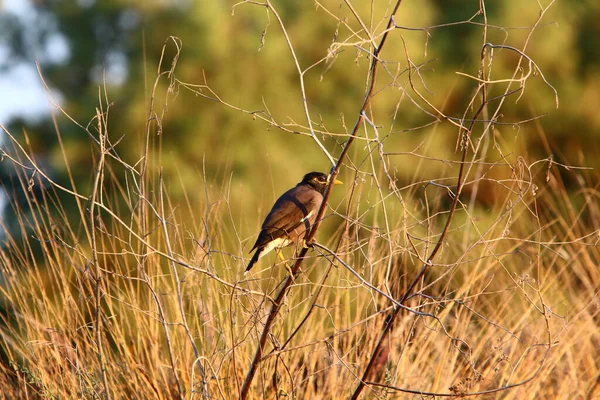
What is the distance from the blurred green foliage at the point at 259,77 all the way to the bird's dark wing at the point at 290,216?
5.01 metres

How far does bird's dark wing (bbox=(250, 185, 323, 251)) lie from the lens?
3.88 meters

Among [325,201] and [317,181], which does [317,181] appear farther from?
[325,201]

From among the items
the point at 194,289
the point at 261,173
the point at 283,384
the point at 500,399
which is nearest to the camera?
the point at 283,384

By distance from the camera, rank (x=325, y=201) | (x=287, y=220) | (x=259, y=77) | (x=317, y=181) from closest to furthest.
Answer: (x=325, y=201) → (x=287, y=220) → (x=317, y=181) → (x=259, y=77)

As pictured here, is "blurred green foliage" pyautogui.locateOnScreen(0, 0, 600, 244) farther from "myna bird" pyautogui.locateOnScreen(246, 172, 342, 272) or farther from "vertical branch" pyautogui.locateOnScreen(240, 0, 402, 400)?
"vertical branch" pyautogui.locateOnScreen(240, 0, 402, 400)

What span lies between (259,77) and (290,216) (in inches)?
291

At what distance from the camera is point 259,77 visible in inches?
437

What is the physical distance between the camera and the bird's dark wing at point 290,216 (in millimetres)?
3885

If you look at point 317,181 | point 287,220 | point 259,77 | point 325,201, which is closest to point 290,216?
point 287,220

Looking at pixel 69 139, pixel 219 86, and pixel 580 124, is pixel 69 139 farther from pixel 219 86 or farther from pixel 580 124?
pixel 580 124

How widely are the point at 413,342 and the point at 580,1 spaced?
401 inches

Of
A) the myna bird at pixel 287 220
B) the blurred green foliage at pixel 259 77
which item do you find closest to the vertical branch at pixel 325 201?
the myna bird at pixel 287 220

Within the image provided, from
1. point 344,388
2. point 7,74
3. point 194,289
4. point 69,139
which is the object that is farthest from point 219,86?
point 344,388

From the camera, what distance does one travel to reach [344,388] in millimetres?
3789
